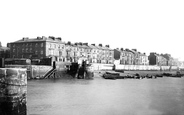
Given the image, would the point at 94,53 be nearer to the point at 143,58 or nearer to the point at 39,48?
the point at 39,48

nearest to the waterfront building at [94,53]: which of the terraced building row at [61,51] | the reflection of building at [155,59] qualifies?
the terraced building row at [61,51]

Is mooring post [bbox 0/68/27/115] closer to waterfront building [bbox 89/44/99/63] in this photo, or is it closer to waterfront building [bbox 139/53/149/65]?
waterfront building [bbox 89/44/99/63]

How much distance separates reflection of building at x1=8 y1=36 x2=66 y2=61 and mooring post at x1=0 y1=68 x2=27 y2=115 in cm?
6734

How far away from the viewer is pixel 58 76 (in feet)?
215

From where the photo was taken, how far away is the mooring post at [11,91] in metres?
11.0

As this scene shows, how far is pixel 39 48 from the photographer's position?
258ft

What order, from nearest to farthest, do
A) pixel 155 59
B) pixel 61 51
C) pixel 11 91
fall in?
pixel 11 91 → pixel 61 51 → pixel 155 59

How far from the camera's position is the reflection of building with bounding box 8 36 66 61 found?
256 ft

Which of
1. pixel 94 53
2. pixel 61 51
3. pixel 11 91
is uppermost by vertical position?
pixel 61 51

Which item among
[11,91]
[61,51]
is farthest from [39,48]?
[11,91]

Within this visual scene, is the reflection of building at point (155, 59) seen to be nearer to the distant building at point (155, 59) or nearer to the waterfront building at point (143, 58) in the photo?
the distant building at point (155, 59)

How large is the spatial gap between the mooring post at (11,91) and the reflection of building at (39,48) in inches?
2651

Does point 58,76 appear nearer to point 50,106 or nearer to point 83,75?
point 83,75

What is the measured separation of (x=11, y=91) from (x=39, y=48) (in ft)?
228
